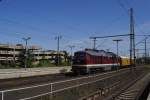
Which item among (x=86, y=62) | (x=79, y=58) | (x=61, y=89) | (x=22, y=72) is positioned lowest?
(x=61, y=89)

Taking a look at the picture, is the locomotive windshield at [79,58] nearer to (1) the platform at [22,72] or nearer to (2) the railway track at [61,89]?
(1) the platform at [22,72]

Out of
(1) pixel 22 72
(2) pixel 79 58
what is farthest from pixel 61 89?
(2) pixel 79 58

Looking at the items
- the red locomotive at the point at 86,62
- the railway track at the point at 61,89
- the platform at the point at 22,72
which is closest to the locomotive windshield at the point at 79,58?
the red locomotive at the point at 86,62

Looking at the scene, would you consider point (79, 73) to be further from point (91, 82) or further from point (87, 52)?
point (91, 82)

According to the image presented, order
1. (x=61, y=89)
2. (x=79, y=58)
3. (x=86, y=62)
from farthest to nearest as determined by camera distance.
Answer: (x=79, y=58) → (x=86, y=62) → (x=61, y=89)

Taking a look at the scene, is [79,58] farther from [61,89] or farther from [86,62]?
[61,89]

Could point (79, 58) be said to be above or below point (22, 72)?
above

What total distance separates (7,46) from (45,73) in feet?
366

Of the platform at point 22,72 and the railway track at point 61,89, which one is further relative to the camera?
the platform at point 22,72

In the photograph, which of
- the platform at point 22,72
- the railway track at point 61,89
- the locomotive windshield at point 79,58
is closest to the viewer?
the railway track at point 61,89

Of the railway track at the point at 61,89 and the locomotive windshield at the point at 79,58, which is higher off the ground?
the locomotive windshield at the point at 79,58

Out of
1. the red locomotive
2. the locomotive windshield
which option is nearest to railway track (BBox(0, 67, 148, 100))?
the red locomotive

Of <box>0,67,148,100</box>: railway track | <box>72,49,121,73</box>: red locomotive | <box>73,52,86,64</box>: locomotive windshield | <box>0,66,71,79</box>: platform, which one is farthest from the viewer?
<box>73,52,86,64</box>: locomotive windshield

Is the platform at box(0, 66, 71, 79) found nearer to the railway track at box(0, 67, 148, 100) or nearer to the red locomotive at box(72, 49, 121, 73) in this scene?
the red locomotive at box(72, 49, 121, 73)
